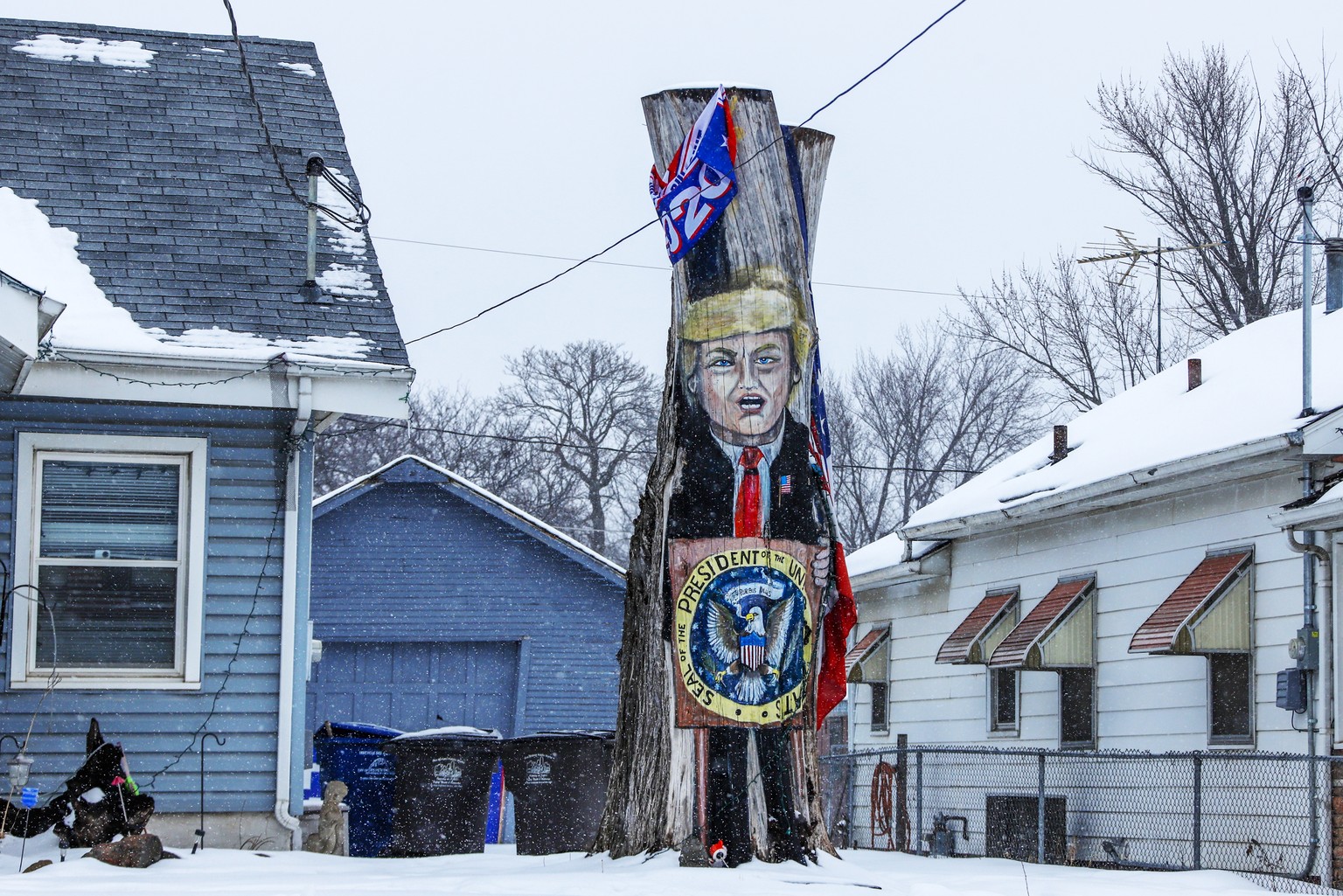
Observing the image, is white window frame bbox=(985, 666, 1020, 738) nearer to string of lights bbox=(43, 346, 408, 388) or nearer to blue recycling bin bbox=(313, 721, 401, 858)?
blue recycling bin bbox=(313, 721, 401, 858)

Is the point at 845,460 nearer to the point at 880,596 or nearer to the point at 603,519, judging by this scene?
the point at 603,519

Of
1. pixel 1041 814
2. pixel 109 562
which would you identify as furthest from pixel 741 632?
pixel 1041 814

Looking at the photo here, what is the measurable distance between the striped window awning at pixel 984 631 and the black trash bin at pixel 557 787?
4.88 metres

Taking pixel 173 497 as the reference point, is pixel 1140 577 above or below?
below

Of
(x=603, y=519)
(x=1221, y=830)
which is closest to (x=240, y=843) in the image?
(x=1221, y=830)

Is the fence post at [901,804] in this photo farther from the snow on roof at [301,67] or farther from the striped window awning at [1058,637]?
the snow on roof at [301,67]

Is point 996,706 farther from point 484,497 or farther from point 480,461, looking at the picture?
point 480,461

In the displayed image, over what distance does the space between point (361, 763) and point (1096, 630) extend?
260 inches

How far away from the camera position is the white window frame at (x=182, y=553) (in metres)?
11.0

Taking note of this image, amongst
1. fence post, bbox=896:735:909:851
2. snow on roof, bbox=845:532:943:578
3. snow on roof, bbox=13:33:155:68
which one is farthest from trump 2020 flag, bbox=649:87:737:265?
snow on roof, bbox=845:532:943:578

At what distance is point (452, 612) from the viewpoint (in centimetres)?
2170

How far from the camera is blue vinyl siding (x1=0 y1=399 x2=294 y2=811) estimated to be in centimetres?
1100

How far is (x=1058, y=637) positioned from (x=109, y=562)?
7.86 metres

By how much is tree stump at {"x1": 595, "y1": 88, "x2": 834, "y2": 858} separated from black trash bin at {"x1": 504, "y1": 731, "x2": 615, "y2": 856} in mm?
2954
